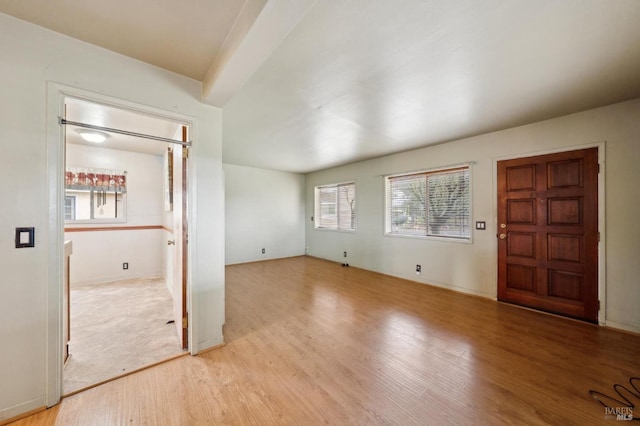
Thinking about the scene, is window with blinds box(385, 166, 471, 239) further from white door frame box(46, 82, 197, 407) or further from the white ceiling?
white door frame box(46, 82, 197, 407)

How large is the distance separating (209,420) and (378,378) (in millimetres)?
1211

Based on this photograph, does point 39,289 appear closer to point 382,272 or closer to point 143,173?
point 143,173

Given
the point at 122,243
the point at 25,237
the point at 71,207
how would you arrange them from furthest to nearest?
the point at 122,243, the point at 71,207, the point at 25,237

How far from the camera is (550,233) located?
117 inches

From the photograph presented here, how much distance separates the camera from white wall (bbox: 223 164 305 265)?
19.0ft

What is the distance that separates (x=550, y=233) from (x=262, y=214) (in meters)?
5.64

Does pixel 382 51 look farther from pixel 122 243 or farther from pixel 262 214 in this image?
pixel 122 243

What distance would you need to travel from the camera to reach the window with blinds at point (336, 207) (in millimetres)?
5770

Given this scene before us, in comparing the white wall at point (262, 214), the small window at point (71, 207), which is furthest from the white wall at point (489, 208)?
the small window at point (71, 207)

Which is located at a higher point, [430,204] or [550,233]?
[430,204]

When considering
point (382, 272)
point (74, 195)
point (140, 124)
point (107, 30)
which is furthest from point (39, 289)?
point (382, 272)

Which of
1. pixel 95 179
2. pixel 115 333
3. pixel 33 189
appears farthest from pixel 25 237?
pixel 95 179

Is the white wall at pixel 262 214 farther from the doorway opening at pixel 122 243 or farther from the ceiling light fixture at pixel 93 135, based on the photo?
the ceiling light fixture at pixel 93 135

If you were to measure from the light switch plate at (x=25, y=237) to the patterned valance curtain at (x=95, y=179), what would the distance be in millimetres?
3502
